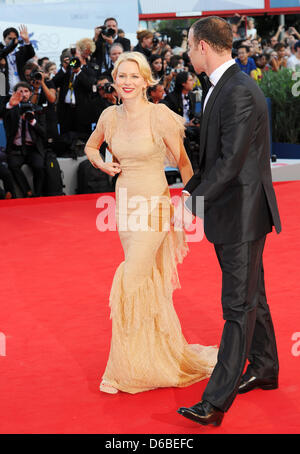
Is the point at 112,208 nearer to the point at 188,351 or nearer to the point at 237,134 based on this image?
the point at 188,351

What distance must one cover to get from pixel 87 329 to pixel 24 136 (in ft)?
15.1

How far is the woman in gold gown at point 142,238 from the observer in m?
3.45

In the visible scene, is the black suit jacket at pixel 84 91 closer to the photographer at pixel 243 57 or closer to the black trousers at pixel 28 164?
the black trousers at pixel 28 164

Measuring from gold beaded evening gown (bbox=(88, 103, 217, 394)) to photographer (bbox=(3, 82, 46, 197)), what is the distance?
501 centimetres

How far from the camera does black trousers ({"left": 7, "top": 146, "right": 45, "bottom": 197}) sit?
852cm

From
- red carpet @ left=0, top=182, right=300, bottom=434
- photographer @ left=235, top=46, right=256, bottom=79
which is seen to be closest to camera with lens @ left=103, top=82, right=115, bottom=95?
red carpet @ left=0, top=182, right=300, bottom=434

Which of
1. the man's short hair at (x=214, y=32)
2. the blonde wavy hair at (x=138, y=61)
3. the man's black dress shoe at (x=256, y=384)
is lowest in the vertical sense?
the man's black dress shoe at (x=256, y=384)

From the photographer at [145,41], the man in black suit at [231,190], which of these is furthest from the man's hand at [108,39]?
the man in black suit at [231,190]

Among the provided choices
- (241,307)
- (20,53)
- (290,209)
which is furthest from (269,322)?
(20,53)

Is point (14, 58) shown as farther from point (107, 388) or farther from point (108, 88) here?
point (107, 388)

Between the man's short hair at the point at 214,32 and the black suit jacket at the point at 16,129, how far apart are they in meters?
5.71

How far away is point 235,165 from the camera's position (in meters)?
2.86

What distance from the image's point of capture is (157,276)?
11.7 feet

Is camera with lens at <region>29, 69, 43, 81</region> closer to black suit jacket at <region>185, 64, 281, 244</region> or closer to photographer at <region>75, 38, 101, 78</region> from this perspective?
photographer at <region>75, 38, 101, 78</region>
